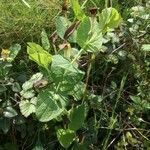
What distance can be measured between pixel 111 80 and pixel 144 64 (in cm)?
14

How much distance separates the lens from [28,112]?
157cm

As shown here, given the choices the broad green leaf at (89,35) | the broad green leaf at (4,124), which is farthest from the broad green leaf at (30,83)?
the broad green leaf at (89,35)

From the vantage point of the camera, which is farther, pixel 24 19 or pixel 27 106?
pixel 24 19

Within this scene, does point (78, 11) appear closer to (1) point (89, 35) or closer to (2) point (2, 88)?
(1) point (89, 35)

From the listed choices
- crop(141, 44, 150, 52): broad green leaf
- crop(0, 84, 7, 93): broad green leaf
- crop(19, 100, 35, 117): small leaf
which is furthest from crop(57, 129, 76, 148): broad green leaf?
crop(141, 44, 150, 52): broad green leaf

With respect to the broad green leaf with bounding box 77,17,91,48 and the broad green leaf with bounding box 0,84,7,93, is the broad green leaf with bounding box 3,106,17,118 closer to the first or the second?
the broad green leaf with bounding box 0,84,7,93

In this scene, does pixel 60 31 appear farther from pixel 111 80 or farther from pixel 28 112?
pixel 111 80

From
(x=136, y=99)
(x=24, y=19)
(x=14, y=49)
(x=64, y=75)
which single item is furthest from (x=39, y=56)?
(x=24, y=19)

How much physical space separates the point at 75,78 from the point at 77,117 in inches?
6.2

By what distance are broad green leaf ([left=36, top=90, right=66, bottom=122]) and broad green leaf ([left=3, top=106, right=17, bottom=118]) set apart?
18 cm

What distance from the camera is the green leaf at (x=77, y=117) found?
154cm

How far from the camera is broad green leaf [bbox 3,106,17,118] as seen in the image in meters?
1.58

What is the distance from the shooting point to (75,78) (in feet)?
4.73

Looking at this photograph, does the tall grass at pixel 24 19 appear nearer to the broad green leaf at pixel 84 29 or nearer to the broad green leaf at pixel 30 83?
the broad green leaf at pixel 30 83
